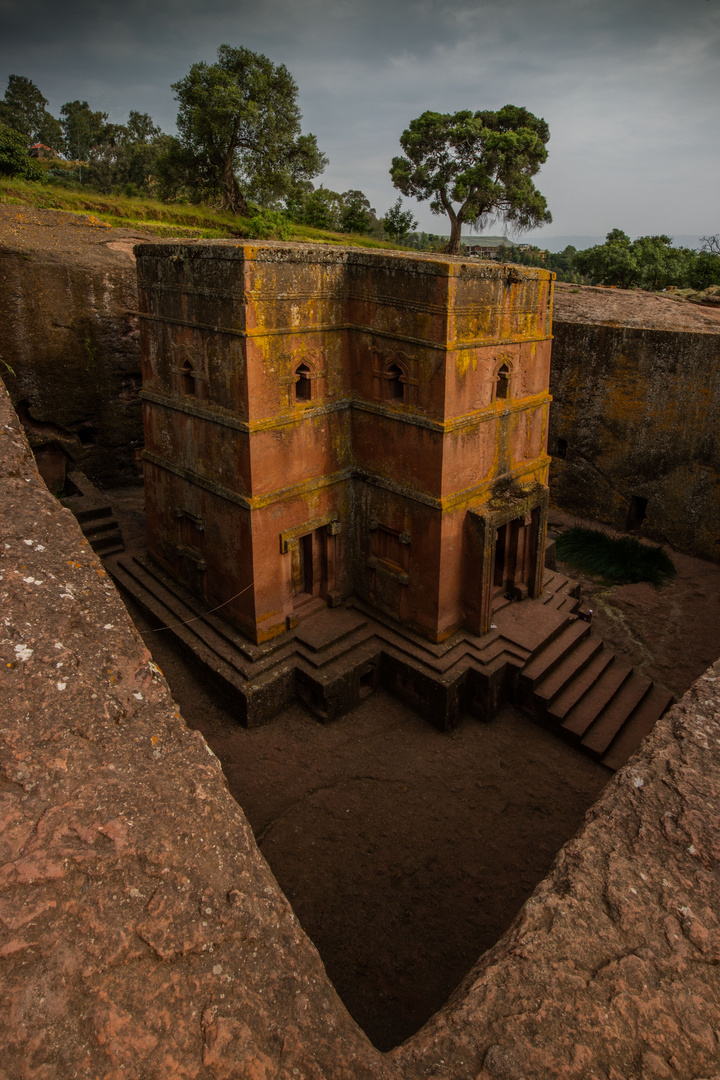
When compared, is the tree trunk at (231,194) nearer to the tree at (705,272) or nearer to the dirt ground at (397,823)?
the tree at (705,272)

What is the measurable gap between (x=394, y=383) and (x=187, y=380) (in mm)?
3289

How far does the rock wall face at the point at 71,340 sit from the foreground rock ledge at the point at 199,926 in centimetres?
1228

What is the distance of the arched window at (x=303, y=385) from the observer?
9961mm

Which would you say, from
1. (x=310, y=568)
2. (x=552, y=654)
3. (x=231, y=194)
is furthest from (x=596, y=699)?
(x=231, y=194)

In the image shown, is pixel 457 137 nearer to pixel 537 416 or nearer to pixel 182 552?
pixel 537 416

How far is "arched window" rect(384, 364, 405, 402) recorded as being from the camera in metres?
10.0

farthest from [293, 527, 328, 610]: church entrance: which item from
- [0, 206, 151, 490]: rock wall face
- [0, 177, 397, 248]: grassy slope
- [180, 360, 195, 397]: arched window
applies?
[0, 177, 397, 248]: grassy slope

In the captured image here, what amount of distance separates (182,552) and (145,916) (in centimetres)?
919

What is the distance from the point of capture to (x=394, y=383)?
10.2m

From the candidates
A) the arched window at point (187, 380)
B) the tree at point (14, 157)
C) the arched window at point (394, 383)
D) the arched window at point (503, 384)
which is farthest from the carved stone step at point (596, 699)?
the tree at point (14, 157)

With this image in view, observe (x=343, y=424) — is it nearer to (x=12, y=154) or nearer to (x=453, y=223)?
(x=12, y=154)

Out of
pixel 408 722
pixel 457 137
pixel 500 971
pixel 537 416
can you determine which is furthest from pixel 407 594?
pixel 457 137

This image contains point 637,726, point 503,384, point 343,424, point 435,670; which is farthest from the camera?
point 343,424

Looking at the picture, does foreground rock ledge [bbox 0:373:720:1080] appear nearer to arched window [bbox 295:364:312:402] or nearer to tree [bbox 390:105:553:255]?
arched window [bbox 295:364:312:402]
